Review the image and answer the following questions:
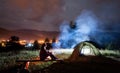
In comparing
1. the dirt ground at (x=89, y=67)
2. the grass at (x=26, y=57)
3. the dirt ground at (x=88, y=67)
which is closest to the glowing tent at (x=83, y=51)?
the dirt ground at (x=88, y=67)

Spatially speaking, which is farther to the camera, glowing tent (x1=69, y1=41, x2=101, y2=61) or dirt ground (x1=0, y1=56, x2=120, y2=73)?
glowing tent (x1=69, y1=41, x2=101, y2=61)

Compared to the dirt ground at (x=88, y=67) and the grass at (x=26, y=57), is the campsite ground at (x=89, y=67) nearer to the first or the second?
the dirt ground at (x=88, y=67)

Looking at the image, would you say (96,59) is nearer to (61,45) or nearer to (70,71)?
(70,71)

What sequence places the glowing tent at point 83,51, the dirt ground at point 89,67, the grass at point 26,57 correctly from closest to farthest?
the dirt ground at point 89,67 → the grass at point 26,57 → the glowing tent at point 83,51

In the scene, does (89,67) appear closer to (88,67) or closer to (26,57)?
(88,67)

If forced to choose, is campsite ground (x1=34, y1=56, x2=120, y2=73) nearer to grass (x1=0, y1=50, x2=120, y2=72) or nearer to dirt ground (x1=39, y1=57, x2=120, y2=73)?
dirt ground (x1=39, y1=57, x2=120, y2=73)

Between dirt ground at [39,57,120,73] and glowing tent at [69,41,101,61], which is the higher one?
glowing tent at [69,41,101,61]

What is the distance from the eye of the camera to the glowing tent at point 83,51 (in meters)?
15.1

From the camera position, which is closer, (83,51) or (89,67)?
(89,67)

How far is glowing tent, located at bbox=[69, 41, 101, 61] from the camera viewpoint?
49.5 ft

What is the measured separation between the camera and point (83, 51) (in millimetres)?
15891

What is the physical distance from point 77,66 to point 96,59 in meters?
1.70

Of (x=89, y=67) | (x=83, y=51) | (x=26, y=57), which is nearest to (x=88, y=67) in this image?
(x=89, y=67)

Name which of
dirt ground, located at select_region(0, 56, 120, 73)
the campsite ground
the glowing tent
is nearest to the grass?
dirt ground, located at select_region(0, 56, 120, 73)
